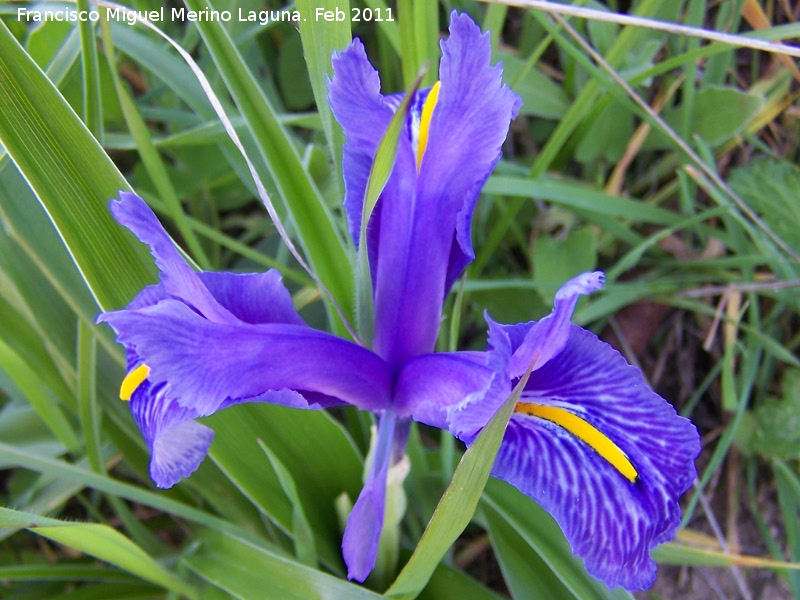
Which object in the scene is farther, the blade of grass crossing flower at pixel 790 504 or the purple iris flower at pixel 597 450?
the blade of grass crossing flower at pixel 790 504

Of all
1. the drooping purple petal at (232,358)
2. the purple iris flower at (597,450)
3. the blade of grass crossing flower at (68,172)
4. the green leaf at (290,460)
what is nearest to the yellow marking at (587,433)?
the purple iris flower at (597,450)

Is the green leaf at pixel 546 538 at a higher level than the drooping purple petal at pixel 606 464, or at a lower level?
lower

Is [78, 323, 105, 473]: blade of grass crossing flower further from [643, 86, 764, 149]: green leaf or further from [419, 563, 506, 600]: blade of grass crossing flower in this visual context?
[643, 86, 764, 149]: green leaf

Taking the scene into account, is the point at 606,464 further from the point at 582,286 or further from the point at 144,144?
the point at 144,144

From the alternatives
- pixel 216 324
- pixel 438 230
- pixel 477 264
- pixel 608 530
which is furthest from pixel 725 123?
pixel 216 324

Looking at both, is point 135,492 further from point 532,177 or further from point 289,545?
point 532,177

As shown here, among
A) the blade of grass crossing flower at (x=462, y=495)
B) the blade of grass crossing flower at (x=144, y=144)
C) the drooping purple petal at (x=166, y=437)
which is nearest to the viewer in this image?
the blade of grass crossing flower at (x=462, y=495)

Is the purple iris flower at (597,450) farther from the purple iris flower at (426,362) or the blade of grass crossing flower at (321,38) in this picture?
the blade of grass crossing flower at (321,38)

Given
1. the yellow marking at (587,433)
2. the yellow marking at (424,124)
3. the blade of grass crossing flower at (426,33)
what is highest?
the blade of grass crossing flower at (426,33)
